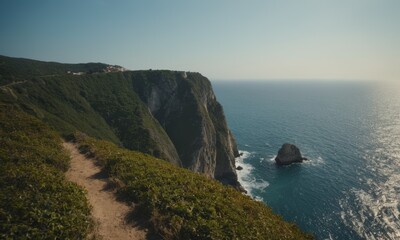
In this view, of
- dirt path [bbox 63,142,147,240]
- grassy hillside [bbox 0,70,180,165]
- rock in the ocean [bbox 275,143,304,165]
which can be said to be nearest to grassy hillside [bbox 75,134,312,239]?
dirt path [bbox 63,142,147,240]

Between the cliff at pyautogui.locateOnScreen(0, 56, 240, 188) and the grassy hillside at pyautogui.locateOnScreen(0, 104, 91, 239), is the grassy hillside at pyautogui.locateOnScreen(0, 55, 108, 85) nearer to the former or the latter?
the cliff at pyautogui.locateOnScreen(0, 56, 240, 188)

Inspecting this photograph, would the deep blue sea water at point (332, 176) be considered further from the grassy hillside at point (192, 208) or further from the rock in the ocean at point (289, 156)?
the grassy hillside at point (192, 208)

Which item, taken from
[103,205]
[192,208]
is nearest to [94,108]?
[103,205]

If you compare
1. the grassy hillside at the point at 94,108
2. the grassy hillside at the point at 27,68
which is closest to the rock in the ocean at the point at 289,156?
the grassy hillside at the point at 94,108

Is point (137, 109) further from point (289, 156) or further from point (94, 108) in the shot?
point (289, 156)

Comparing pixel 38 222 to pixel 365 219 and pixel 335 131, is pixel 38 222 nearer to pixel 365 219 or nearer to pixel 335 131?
pixel 365 219

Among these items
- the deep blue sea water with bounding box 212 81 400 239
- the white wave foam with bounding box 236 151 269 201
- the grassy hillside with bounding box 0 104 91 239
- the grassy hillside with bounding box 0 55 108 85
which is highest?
the grassy hillside with bounding box 0 55 108 85
